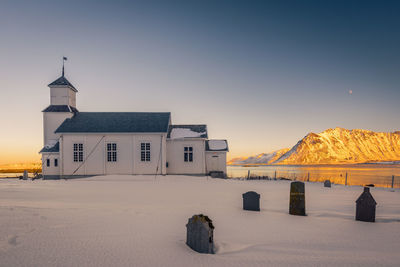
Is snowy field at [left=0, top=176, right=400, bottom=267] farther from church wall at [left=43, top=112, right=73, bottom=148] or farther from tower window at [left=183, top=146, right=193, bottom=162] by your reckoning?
church wall at [left=43, top=112, right=73, bottom=148]

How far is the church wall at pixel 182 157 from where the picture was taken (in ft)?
99.6

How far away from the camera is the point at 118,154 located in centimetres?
2898

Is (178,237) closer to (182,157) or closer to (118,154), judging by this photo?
(182,157)

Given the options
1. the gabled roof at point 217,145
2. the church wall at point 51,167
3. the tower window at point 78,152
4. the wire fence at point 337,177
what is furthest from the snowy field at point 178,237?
the church wall at point 51,167

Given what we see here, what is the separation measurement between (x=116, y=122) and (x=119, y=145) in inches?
133

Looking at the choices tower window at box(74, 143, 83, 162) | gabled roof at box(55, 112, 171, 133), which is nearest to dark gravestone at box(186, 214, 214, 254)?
gabled roof at box(55, 112, 171, 133)

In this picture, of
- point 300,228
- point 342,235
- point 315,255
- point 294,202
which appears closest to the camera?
point 315,255

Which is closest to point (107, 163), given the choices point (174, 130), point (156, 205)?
point (174, 130)

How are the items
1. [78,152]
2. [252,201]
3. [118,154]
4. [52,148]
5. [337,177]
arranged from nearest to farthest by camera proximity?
[252,201] → [118,154] → [78,152] → [52,148] → [337,177]

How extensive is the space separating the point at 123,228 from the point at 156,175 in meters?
21.1

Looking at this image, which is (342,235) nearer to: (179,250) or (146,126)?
(179,250)

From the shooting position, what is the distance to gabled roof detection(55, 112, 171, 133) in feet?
96.3

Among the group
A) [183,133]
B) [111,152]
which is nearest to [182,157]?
Result: [183,133]

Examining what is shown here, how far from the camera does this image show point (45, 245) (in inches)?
234
